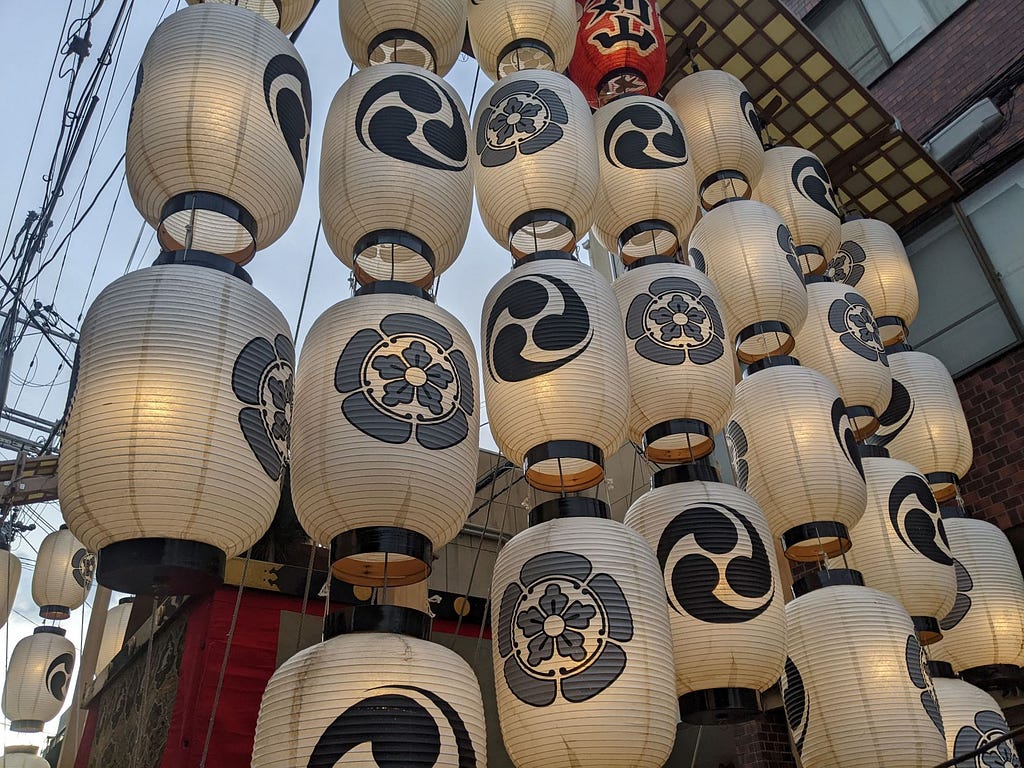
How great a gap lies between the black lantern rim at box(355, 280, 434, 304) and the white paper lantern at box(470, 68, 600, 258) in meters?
0.82

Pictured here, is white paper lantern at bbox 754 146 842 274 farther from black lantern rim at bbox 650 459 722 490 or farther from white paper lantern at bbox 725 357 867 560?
black lantern rim at bbox 650 459 722 490

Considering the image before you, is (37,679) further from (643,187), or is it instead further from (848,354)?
(848,354)

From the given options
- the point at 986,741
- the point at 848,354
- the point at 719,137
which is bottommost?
the point at 986,741

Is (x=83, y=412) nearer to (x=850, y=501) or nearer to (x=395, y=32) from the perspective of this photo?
(x=395, y=32)

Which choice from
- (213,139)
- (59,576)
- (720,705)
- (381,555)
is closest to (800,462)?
(720,705)

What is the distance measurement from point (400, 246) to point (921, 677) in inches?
103

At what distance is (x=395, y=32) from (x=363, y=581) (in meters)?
2.37

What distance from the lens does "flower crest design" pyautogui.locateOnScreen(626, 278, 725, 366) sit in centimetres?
327

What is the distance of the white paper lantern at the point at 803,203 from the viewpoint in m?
4.71

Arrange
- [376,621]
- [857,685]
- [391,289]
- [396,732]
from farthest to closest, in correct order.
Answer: [857,685] → [391,289] → [376,621] → [396,732]

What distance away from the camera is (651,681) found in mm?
2332

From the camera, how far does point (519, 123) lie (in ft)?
11.2

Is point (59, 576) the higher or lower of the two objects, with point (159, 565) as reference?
higher

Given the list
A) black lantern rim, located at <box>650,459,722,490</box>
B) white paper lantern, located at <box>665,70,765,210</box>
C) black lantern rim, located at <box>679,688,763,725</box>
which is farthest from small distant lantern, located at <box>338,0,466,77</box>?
black lantern rim, located at <box>679,688,763,725</box>
